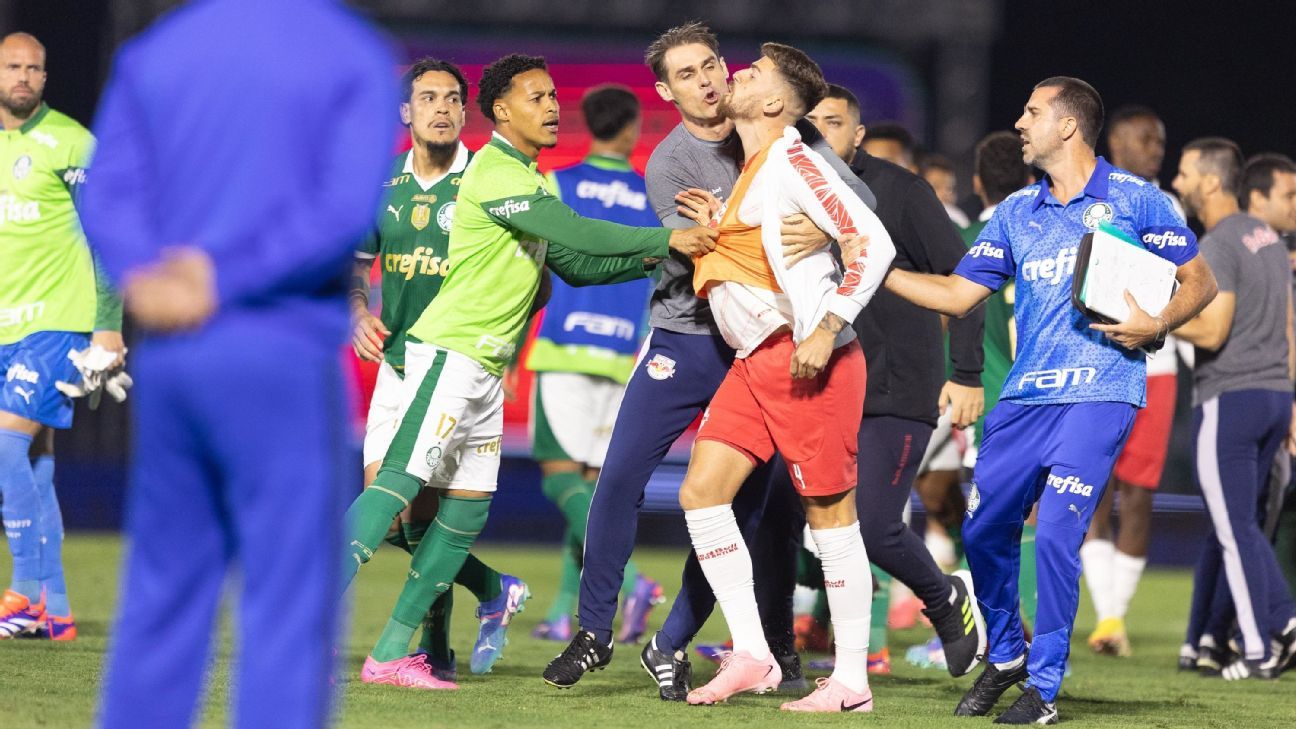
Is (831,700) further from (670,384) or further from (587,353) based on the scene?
(587,353)

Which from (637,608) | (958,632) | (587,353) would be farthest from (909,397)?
(587,353)

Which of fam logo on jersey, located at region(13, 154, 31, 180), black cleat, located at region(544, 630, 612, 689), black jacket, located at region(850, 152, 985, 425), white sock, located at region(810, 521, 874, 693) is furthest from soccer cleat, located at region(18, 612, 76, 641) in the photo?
black jacket, located at region(850, 152, 985, 425)

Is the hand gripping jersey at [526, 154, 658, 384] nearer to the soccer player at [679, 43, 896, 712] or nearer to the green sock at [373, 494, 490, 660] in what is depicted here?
the green sock at [373, 494, 490, 660]

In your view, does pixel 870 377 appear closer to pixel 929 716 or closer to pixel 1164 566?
pixel 929 716

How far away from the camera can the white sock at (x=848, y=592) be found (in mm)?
5340

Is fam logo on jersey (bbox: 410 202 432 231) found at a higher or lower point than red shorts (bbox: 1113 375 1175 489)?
higher

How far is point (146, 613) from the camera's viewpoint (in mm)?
3016

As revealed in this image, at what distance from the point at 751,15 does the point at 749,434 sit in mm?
10056

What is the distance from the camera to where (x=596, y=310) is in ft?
27.1

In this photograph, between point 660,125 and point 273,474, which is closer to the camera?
point 273,474

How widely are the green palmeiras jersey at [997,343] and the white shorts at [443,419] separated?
2.73 m

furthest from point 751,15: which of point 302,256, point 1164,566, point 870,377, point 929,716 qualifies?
point 302,256

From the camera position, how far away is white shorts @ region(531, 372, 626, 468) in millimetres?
8070

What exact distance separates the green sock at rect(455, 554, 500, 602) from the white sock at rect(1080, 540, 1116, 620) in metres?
3.40
